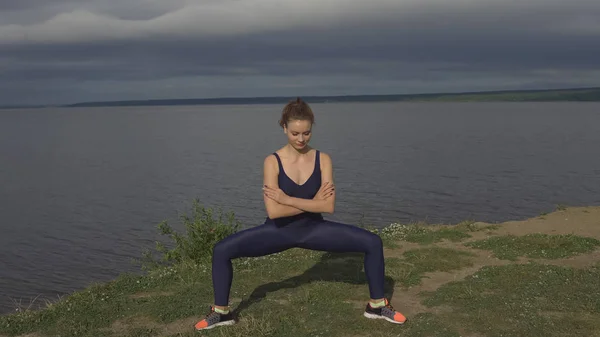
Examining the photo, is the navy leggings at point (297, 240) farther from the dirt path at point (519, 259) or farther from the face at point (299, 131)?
the dirt path at point (519, 259)

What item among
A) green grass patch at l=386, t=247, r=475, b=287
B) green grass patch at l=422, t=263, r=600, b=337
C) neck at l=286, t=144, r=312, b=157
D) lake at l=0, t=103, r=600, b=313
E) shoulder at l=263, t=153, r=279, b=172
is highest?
neck at l=286, t=144, r=312, b=157

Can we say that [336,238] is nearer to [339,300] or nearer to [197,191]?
[339,300]

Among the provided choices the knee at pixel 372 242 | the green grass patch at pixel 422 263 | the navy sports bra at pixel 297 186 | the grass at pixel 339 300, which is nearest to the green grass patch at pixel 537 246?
the grass at pixel 339 300

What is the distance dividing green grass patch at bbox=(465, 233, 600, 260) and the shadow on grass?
3628 mm

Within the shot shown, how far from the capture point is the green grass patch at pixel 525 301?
8617 millimetres

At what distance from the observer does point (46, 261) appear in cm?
2328

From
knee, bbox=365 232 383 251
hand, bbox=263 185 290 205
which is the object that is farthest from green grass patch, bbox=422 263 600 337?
hand, bbox=263 185 290 205

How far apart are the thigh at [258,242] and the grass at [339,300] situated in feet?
4.17

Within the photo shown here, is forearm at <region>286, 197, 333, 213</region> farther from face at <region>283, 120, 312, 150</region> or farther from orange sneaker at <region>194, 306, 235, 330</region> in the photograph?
orange sneaker at <region>194, 306, 235, 330</region>

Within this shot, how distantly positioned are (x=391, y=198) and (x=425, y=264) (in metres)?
21.7

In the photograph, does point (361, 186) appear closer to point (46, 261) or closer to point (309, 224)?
point (46, 261)

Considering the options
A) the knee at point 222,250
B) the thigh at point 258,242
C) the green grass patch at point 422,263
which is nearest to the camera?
the thigh at point 258,242

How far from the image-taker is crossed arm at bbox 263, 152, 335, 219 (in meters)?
7.95

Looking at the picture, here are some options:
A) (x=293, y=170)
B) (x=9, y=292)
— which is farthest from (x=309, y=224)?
(x=9, y=292)
